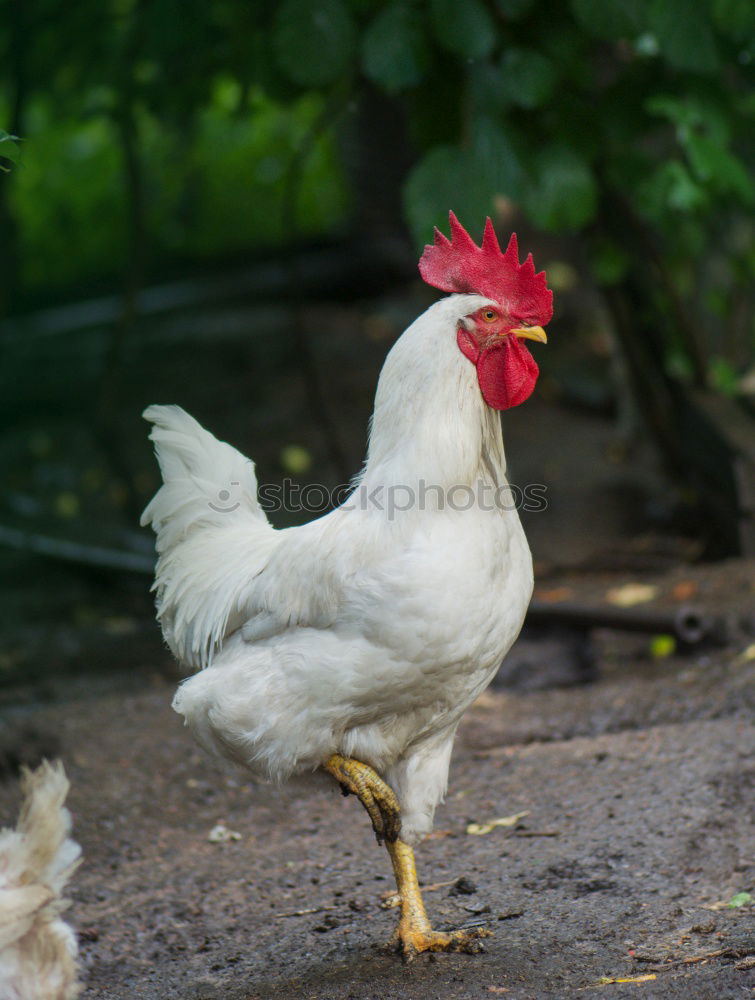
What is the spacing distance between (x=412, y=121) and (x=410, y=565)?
11.9 ft

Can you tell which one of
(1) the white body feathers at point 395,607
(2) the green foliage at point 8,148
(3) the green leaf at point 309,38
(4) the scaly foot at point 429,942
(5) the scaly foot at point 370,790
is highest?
(3) the green leaf at point 309,38

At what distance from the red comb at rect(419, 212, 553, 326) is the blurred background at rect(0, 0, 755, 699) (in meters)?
1.26

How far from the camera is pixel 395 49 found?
17.3 ft

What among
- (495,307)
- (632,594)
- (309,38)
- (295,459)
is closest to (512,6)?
(309,38)

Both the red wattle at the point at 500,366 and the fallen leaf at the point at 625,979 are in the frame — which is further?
the red wattle at the point at 500,366

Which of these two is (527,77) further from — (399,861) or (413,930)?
(413,930)

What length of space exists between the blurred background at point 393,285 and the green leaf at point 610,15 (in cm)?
1

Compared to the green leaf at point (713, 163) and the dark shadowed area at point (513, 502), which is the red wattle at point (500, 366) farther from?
the green leaf at point (713, 163)

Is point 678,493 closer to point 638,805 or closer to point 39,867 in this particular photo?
point 638,805

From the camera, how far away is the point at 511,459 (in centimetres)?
890

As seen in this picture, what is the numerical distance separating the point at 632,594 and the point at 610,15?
318 centimetres

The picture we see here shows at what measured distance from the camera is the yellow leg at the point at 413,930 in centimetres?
341

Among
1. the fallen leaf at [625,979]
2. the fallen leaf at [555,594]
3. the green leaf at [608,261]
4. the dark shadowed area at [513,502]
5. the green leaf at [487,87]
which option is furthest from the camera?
the green leaf at [608,261]

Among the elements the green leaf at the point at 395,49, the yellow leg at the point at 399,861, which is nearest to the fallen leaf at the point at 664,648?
the yellow leg at the point at 399,861
